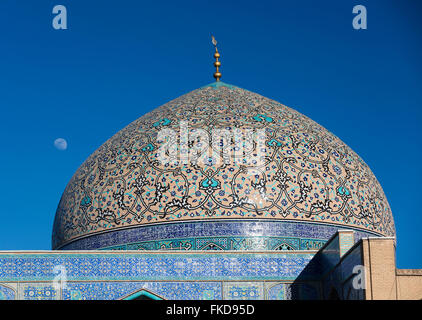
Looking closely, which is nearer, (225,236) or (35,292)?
(35,292)

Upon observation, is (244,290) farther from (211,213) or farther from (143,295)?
(143,295)

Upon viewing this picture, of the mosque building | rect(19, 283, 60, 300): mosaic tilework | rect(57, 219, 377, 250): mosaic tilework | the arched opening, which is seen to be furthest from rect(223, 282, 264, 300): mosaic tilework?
rect(19, 283, 60, 300): mosaic tilework

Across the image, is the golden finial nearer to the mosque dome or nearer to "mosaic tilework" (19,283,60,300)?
the mosque dome

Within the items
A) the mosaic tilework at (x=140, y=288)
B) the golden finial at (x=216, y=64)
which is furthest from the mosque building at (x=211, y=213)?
the golden finial at (x=216, y=64)

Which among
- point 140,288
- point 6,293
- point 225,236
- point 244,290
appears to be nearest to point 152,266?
point 140,288

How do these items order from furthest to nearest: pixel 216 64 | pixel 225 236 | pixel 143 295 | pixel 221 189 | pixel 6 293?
pixel 216 64 → pixel 221 189 → pixel 225 236 → pixel 143 295 → pixel 6 293

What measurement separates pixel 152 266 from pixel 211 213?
919 millimetres

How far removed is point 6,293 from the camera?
9.34 meters

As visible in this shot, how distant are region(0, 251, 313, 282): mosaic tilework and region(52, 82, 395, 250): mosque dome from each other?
0.29 meters

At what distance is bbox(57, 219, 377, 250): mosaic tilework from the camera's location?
9.80 meters

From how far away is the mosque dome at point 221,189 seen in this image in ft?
32.4

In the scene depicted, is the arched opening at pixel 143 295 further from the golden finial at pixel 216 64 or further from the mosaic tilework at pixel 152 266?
the golden finial at pixel 216 64

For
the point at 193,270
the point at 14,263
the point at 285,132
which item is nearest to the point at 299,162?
the point at 285,132

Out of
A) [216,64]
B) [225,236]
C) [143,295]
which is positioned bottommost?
[143,295]
